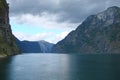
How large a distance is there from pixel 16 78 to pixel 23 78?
2754mm

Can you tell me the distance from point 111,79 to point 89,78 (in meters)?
9.36

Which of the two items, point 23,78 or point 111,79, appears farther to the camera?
point 23,78

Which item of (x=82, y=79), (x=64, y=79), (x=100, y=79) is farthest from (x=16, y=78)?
(x=100, y=79)

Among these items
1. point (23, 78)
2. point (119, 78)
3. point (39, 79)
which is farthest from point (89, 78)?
point (23, 78)

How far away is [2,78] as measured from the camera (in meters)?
102

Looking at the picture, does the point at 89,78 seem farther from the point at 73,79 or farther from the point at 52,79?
the point at 52,79

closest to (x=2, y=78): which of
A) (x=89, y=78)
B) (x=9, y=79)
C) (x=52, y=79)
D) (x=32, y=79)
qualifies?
(x=9, y=79)

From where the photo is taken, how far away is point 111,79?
98.9 metres

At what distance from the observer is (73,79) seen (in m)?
101

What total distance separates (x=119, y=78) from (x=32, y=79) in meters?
33.3

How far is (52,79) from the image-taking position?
335 ft

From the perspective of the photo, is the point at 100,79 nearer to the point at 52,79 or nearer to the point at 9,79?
the point at 52,79

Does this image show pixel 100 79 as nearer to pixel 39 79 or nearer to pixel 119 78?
pixel 119 78

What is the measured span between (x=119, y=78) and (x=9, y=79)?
137 feet
